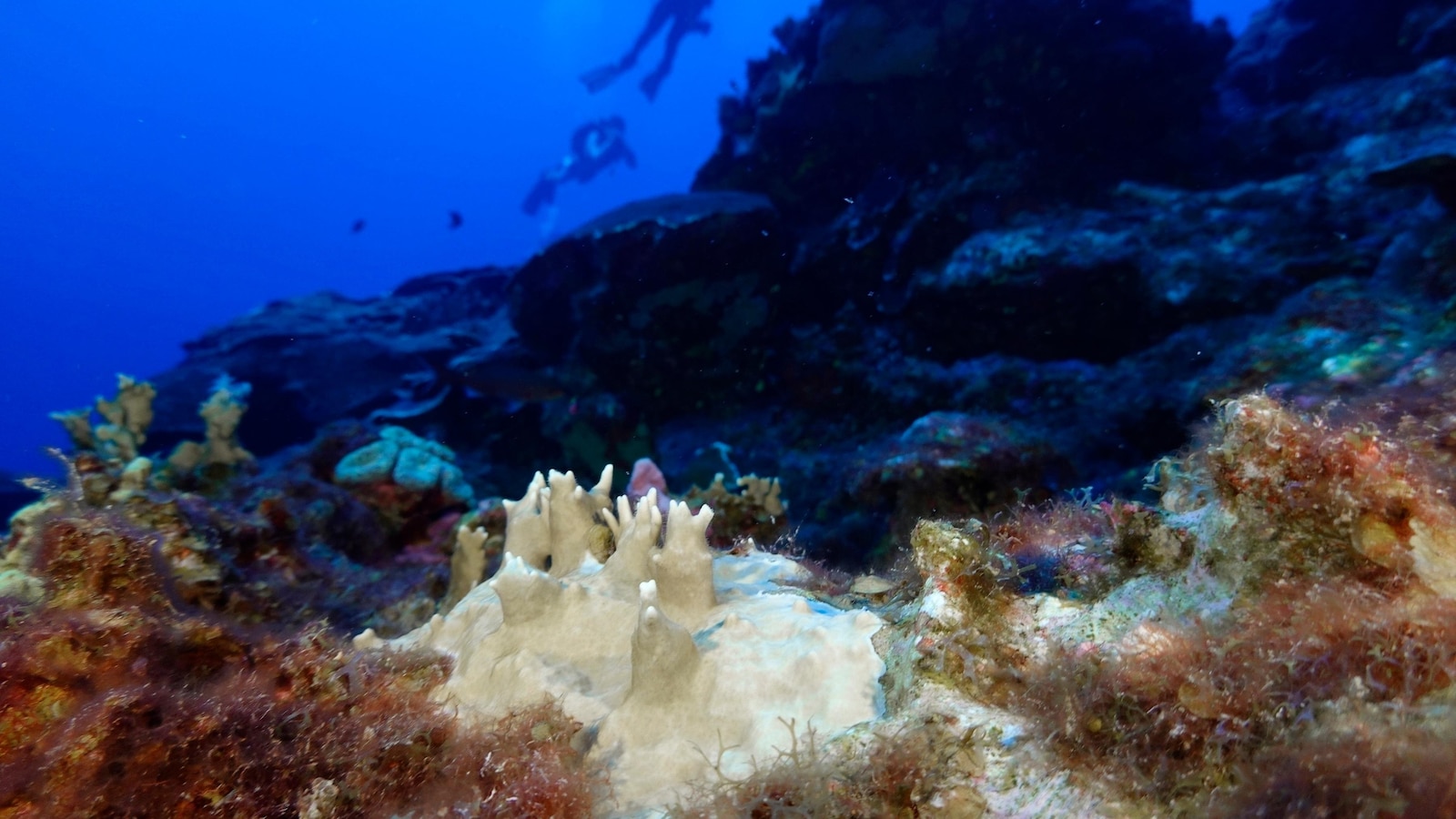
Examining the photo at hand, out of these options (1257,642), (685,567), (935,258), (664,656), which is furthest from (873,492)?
(935,258)

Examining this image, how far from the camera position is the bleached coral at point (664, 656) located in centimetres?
188

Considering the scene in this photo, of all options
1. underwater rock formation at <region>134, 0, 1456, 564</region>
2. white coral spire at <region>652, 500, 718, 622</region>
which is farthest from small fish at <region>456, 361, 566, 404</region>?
white coral spire at <region>652, 500, 718, 622</region>

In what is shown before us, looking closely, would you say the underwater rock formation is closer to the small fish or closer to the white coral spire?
the small fish

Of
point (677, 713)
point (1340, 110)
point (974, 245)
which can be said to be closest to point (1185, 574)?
point (677, 713)

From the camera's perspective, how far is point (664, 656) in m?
1.95

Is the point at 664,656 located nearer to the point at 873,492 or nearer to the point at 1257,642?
the point at 1257,642

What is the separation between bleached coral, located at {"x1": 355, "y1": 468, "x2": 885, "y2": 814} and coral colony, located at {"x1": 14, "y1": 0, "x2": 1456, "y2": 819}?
0.02 m

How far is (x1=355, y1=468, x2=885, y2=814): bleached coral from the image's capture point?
1881 mm

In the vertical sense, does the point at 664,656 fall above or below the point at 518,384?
below

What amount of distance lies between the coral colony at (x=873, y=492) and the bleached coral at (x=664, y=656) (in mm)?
16

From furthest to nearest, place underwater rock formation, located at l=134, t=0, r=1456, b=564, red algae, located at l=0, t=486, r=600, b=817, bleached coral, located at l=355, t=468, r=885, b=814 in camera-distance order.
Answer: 1. underwater rock formation, located at l=134, t=0, r=1456, b=564
2. bleached coral, located at l=355, t=468, r=885, b=814
3. red algae, located at l=0, t=486, r=600, b=817

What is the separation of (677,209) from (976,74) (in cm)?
558

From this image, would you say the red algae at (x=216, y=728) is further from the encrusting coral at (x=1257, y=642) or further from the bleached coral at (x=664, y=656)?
the encrusting coral at (x=1257, y=642)

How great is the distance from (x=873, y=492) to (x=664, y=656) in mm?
4153
